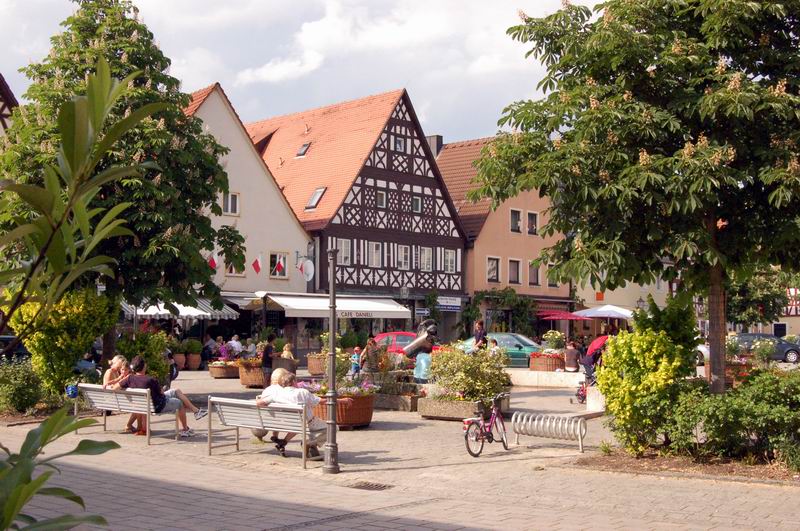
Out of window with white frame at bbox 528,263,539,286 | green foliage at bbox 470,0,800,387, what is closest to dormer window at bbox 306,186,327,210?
window with white frame at bbox 528,263,539,286

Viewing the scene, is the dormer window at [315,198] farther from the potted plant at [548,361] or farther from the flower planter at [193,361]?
the potted plant at [548,361]

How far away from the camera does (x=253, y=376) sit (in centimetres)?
2580

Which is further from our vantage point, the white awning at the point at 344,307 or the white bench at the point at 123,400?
the white awning at the point at 344,307

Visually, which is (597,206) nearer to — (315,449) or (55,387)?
(315,449)

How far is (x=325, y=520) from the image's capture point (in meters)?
8.91

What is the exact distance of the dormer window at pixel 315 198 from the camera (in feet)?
146

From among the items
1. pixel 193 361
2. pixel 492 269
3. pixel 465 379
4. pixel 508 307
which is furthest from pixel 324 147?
pixel 465 379

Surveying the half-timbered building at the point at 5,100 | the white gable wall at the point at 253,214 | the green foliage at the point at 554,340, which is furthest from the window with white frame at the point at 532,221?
the half-timbered building at the point at 5,100

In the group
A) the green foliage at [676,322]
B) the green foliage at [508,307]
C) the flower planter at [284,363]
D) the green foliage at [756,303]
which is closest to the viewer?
the green foliage at [676,322]

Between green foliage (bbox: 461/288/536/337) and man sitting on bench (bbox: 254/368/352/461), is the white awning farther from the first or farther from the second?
man sitting on bench (bbox: 254/368/352/461)

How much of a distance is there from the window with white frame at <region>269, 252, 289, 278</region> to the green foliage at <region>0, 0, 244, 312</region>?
849 inches

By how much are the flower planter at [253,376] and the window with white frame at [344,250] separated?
17.3 m

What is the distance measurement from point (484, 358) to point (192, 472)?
6.93 m

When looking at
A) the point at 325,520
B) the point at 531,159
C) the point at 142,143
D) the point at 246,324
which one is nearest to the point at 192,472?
the point at 325,520
